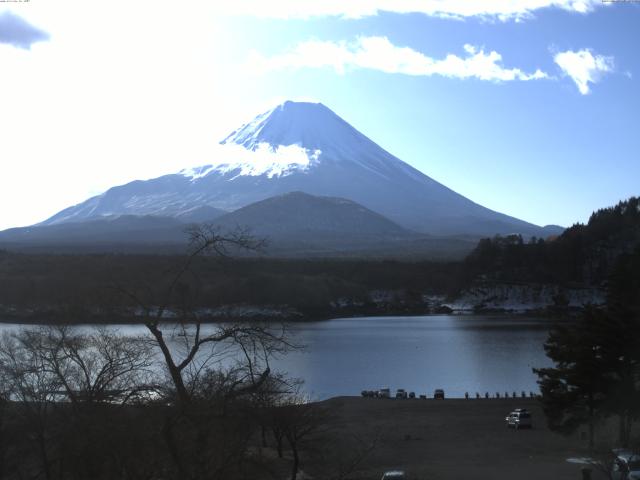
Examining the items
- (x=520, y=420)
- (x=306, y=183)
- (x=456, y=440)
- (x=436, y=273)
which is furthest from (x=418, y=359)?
(x=306, y=183)

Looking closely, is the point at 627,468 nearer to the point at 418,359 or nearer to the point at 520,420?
the point at 520,420

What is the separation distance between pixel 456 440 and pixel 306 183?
143671 mm

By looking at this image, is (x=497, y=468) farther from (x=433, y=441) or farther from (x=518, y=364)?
(x=518, y=364)

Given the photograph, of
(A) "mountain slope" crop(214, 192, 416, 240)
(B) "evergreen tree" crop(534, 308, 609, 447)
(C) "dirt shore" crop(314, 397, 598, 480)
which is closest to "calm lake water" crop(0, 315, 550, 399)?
(C) "dirt shore" crop(314, 397, 598, 480)

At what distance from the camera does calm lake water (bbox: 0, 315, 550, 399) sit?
24750 millimetres

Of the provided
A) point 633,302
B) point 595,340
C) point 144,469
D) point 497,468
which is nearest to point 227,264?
point 144,469

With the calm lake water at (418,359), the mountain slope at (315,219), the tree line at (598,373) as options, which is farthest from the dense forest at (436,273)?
the mountain slope at (315,219)

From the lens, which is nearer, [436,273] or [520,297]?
[520,297]

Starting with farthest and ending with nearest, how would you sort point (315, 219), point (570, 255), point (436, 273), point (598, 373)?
1. point (315, 219)
2. point (436, 273)
3. point (570, 255)
4. point (598, 373)

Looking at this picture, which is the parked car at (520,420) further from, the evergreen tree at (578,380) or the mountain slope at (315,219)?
the mountain slope at (315,219)

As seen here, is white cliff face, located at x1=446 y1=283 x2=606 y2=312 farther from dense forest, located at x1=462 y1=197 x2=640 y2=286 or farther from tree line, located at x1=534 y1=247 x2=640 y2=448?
tree line, located at x1=534 y1=247 x2=640 y2=448

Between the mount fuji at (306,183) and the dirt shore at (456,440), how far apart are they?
12663 cm

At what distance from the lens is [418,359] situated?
31.5 metres

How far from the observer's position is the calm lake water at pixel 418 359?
24.8 metres
